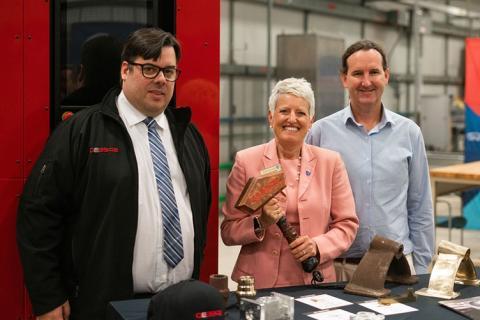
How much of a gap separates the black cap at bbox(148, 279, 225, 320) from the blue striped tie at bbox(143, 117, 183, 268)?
44 cm

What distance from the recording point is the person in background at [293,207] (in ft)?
8.28

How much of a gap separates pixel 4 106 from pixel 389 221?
1634mm

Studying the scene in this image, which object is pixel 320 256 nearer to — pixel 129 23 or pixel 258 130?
pixel 129 23

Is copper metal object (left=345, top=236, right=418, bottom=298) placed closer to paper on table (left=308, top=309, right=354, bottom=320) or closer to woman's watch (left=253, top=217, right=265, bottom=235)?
paper on table (left=308, top=309, right=354, bottom=320)

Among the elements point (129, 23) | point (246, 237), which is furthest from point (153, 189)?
point (129, 23)

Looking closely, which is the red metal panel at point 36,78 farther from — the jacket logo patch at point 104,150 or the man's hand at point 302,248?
the man's hand at point 302,248

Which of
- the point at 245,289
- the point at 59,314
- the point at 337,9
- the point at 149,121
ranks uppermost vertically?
the point at 337,9

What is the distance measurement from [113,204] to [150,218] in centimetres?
14

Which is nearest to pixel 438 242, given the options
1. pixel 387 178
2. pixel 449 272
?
pixel 387 178

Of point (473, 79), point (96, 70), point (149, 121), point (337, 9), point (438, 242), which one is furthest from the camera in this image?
point (337, 9)

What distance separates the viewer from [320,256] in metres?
2.48

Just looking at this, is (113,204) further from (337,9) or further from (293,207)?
(337,9)

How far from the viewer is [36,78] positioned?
2.52 m

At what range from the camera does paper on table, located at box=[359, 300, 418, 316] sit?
2.13 m
